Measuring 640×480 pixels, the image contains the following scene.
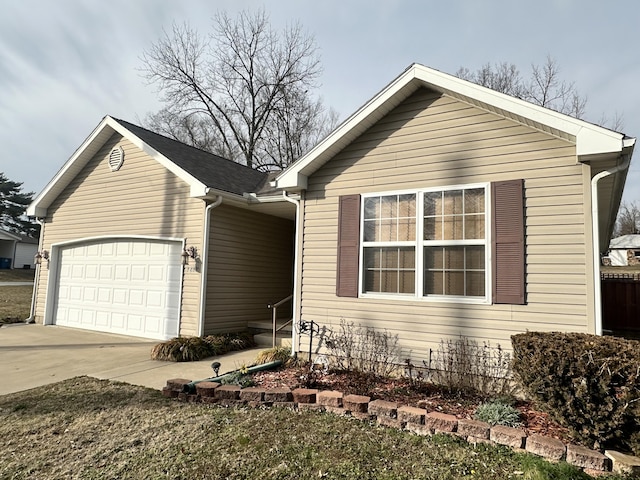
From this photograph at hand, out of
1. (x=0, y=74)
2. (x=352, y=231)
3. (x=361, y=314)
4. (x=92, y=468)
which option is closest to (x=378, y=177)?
(x=352, y=231)

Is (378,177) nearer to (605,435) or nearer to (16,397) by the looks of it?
(605,435)

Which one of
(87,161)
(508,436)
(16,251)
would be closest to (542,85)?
(87,161)

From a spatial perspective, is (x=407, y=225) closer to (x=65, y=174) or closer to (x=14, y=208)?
(x=65, y=174)

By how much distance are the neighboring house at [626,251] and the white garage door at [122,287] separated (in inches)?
1550

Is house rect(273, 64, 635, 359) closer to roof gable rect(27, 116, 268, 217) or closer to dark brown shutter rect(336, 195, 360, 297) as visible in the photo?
dark brown shutter rect(336, 195, 360, 297)

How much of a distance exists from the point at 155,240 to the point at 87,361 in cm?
328

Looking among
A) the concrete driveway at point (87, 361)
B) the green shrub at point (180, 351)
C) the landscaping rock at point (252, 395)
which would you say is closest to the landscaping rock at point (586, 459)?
the landscaping rock at point (252, 395)

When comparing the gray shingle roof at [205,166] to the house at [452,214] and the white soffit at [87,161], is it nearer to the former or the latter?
the white soffit at [87,161]

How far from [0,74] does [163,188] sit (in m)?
6.75

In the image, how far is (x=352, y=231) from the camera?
20.4 ft

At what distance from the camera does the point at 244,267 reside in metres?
9.36

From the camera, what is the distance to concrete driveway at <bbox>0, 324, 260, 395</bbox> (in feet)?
18.9

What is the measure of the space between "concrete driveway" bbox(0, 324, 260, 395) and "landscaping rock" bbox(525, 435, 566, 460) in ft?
14.3

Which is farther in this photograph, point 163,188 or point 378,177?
point 163,188
